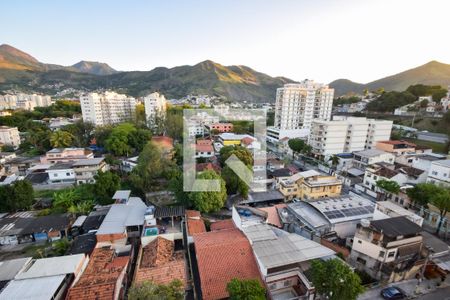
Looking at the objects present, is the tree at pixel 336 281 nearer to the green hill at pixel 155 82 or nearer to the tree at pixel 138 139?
the tree at pixel 138 139

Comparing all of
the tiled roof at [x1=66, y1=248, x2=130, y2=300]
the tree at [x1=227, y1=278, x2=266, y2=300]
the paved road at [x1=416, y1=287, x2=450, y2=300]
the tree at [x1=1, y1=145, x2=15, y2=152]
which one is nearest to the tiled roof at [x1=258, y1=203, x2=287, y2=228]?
the tree at [x1=227, y1=278, x2=266, y2=300]

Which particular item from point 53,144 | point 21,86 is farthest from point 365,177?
point 21,86

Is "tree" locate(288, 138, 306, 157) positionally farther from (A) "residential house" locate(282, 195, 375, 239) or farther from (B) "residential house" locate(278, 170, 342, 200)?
(A) "residential house" locate(282, 195, 375, 239)

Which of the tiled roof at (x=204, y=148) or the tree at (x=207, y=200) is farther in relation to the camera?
the tiled roof at (x=204, y=148)

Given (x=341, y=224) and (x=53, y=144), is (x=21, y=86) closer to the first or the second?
(x=53, y=144)

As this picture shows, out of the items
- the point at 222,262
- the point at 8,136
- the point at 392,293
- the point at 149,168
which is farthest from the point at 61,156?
the point at 392,293
